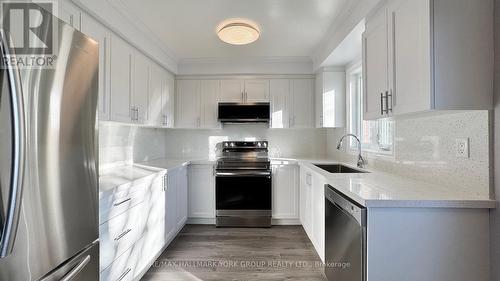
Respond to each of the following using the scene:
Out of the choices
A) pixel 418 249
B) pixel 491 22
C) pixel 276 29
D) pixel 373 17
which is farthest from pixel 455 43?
pixel 276 29

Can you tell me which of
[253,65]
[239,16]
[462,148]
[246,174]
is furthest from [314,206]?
[253,65]

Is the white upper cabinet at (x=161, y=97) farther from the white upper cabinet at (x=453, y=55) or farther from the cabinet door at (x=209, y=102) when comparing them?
the white upper cabinet at (x=453, y=55)

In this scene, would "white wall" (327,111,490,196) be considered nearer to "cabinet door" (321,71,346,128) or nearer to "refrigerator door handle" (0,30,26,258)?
"cabinet door" (321,71,346,128)

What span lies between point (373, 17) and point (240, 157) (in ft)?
8.46

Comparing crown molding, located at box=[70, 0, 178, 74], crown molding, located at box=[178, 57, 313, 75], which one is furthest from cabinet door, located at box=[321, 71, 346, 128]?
crown molding, located at box=[70, 0, 178, 74]

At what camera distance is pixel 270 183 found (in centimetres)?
334

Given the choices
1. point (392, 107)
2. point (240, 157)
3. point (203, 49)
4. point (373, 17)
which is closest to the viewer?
point (392, 107)

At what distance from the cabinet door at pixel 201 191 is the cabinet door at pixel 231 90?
1.05 m

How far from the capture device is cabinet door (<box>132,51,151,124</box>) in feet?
8.41

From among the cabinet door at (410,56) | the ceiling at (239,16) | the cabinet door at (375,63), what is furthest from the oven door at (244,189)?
the cabinet door at (410,56)

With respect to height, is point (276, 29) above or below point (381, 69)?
above

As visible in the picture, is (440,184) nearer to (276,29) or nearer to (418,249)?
(418,249)

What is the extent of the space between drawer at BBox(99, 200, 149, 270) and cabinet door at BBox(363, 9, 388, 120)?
1.92m

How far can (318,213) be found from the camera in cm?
239
